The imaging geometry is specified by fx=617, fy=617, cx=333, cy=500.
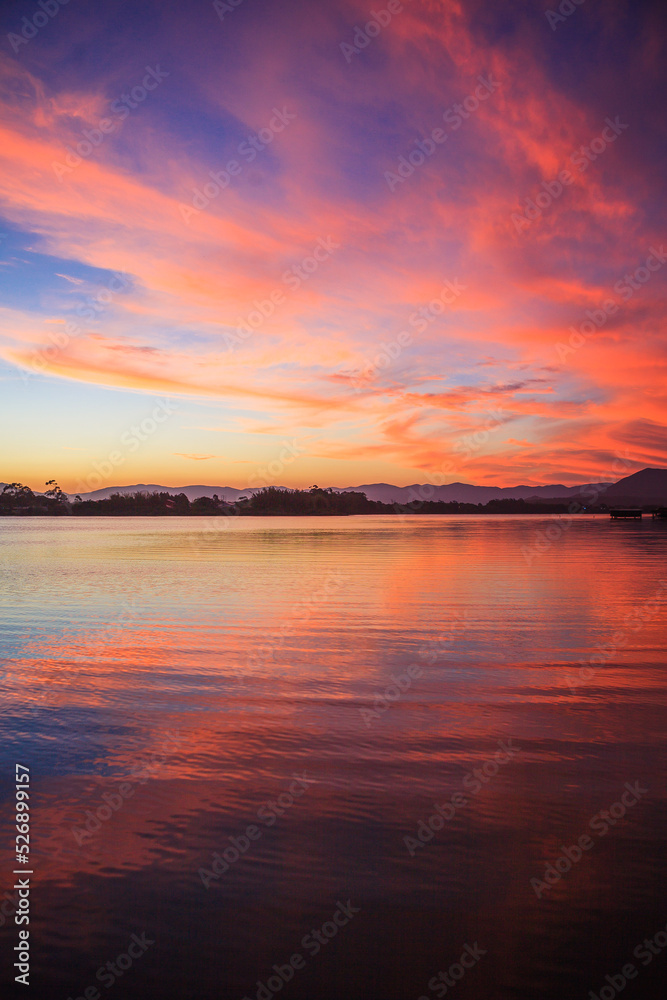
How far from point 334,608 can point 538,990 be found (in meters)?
14.1

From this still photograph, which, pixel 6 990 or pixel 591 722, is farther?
pixel 591 722

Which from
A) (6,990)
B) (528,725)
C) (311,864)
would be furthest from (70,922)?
(528,725)

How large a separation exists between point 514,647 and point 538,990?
912 cm

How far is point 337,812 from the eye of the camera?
17.7ft

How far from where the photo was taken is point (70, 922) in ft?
13.4

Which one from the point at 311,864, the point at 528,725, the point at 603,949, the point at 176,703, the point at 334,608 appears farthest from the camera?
the point at 334,608

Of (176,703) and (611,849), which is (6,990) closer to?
(611,849)

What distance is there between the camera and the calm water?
12.4ft

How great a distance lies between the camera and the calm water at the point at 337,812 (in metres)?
3.79

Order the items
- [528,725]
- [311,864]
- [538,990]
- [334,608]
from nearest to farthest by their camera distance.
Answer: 1. [538,990]
2. [311,864]
3. [528,725]
4. [334,608]

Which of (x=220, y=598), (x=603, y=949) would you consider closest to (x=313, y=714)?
(x=603, y=949)

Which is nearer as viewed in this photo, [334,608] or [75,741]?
[75,741]

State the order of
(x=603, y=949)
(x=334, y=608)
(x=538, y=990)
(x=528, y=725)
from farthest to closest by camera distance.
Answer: (x=334, y=608)
(x=528, y=725)
(x=603, y=949)
(x=538, y=990)

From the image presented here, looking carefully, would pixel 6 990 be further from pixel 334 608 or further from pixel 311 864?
pixel 334 608
